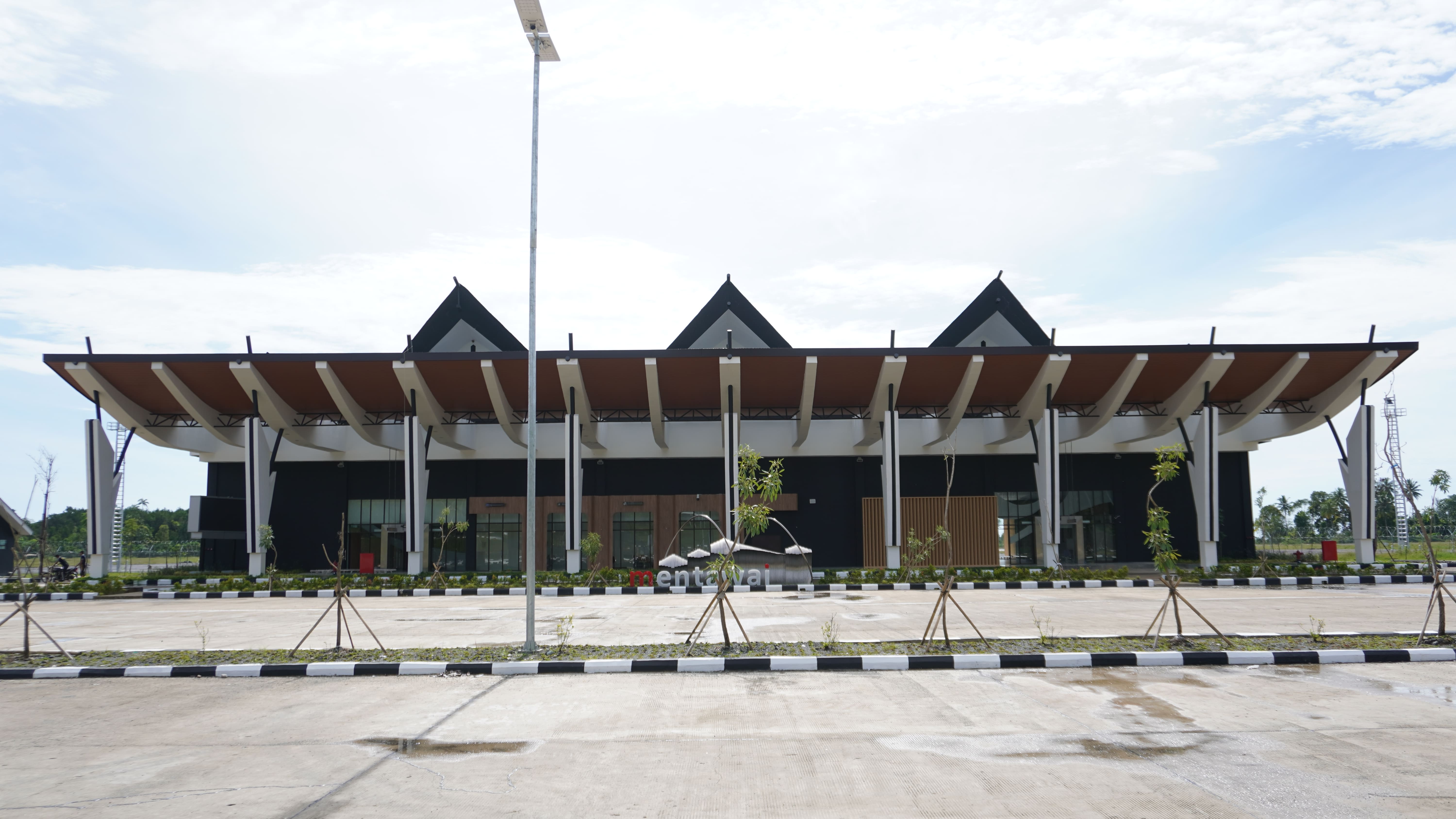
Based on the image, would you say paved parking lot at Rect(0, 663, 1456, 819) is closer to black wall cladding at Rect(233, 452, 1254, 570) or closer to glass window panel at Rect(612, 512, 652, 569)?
black wall cladding at Rect(233, 452, 1254, 570)

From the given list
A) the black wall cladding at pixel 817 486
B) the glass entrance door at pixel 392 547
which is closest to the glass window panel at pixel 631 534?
the black wall cladding at pixel 817 486

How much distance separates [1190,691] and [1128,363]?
77.3 ft

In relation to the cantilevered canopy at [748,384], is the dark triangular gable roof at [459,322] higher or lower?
higher

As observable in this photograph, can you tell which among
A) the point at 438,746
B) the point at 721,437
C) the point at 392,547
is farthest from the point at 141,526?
the point at 438,746

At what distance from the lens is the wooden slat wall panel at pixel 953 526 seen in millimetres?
34594

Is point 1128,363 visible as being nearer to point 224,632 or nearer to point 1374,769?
point 1374,769

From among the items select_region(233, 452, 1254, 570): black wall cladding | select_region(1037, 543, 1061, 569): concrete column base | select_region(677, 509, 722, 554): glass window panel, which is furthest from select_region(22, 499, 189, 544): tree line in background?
select_region(1037, 543, 1061, 569): concrete column base

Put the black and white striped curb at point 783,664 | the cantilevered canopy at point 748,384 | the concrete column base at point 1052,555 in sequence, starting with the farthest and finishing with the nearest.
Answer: the concrete column base at point 1052,555, the cantilevered canopy at point 748,384, the black and white striped curb at point 783,664

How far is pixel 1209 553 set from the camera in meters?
29.9

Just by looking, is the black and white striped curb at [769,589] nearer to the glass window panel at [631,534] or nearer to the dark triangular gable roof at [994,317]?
the glass window panel at [631,534]

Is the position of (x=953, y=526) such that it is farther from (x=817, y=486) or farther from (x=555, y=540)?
(x=555, y=540)

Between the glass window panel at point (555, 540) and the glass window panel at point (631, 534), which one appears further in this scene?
the glass window panel at point (555, 540)

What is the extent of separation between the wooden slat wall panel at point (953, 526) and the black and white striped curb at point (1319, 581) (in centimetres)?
1064

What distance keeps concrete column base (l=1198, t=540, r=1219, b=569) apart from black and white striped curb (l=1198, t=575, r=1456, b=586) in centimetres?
462
